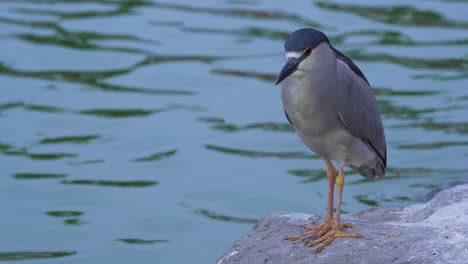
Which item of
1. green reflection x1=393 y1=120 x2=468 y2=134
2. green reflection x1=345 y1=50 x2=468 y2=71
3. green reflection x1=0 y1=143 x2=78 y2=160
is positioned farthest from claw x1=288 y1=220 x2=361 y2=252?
green reflection x1=345 y1=50 x2=468 y2=71

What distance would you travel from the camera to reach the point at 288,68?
198 inches

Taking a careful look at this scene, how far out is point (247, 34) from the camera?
519 inches

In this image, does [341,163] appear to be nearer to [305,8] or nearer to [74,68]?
[74,68]

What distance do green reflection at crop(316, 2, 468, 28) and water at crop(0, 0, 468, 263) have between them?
0.04 meters

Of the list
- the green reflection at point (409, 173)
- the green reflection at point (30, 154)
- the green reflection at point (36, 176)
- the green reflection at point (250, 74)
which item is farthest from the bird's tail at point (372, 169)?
the green reflection at point (250, 74)

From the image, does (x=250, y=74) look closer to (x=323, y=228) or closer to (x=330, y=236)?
(x=323, y=228)

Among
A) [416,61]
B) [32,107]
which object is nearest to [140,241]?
[32,107]

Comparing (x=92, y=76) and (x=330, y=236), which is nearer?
(x=330, y=236)

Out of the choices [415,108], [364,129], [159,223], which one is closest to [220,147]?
[159,223]

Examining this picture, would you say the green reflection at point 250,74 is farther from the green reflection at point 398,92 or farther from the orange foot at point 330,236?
the orange foot at point 330,236

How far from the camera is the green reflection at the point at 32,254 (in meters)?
7.58

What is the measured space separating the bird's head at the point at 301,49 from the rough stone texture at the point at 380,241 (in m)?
1.07

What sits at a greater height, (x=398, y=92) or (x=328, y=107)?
(x=328, y=107)

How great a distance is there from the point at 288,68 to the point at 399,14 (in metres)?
→ 9.12
